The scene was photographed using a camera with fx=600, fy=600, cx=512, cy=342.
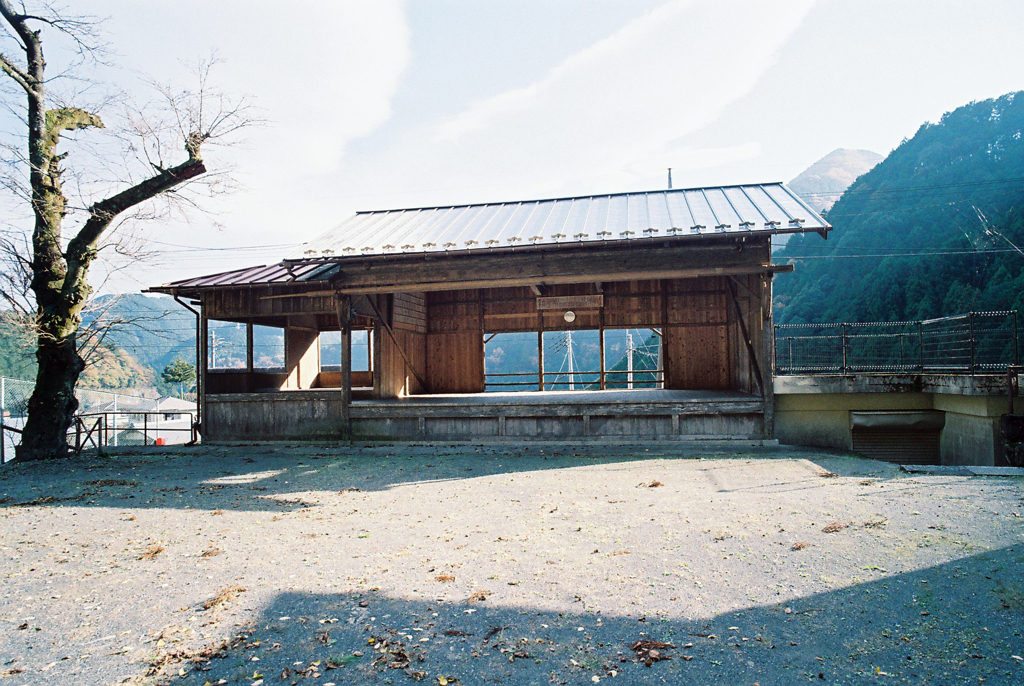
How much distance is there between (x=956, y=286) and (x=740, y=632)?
34235mm

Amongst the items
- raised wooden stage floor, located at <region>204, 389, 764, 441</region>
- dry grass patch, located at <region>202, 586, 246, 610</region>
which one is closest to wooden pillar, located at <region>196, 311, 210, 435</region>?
raised wooden stage floor, located at <region>204, 389, 764, 441</region>

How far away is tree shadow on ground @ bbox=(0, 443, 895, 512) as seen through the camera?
6961 millimetres

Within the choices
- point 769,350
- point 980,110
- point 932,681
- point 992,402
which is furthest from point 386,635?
point 980,110

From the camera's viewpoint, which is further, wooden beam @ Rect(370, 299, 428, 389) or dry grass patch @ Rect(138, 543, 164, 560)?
wooden beam @ Rect(370, 299, 428, 389)

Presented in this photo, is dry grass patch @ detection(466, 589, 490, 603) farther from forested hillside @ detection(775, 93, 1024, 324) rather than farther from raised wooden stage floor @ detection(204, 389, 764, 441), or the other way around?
forested hillside @ detection(775, 93, 1024, 324)

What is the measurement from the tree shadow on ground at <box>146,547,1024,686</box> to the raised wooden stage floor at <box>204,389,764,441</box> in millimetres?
5861

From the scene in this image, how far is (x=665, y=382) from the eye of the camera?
12766 millimetres

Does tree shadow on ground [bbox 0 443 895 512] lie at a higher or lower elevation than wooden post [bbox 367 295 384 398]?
lower

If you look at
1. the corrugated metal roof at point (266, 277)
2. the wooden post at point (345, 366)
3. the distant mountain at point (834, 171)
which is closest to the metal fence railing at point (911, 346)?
the wooden post at point (345, 366)

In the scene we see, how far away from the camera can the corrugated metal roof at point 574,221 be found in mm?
8953

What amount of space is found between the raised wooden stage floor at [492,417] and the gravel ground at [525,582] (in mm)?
2235

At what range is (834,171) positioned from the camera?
134625 millimetres

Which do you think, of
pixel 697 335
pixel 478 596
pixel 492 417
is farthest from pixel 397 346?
pixel 478 596

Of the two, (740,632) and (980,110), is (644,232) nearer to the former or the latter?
(740,632)
